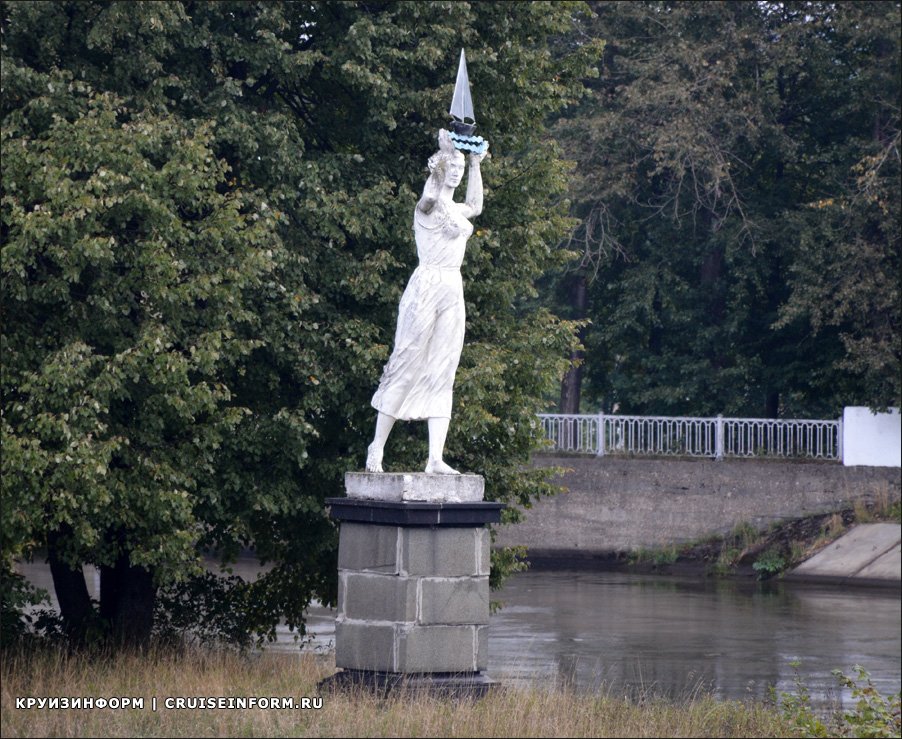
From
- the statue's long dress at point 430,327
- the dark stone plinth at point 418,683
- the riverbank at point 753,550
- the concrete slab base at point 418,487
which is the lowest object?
the riverbank at point 753,550

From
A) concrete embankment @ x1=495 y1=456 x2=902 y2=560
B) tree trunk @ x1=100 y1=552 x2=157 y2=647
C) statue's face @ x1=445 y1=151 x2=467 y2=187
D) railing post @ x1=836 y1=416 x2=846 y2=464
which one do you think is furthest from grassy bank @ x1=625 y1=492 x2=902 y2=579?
statue's face @ x1=445 y1=151 x2=467 y2=187

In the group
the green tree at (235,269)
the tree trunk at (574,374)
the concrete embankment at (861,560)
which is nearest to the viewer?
the green tree at (235,269)

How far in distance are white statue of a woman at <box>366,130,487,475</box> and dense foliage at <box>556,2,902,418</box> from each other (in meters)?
16.7

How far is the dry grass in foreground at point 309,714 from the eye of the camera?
7.56m

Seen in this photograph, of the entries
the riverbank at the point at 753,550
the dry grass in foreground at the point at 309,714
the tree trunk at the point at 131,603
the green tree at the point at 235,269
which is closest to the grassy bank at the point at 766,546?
the riverbank at the point at 753,550

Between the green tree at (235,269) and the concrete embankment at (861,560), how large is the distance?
11.9 metres

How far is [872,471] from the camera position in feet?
84.4

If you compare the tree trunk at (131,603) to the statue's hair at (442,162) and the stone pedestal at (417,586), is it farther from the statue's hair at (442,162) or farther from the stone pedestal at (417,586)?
the statue's hair at (442,162)

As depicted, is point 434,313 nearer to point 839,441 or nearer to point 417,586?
point 417,586

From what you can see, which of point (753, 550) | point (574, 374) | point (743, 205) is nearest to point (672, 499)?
point (753, 550)

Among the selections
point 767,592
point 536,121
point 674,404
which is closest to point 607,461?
point 674,404

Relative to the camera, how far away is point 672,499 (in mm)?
26672

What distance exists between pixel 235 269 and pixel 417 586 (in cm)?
401

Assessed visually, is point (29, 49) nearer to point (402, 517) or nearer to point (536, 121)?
point (536, 121)
